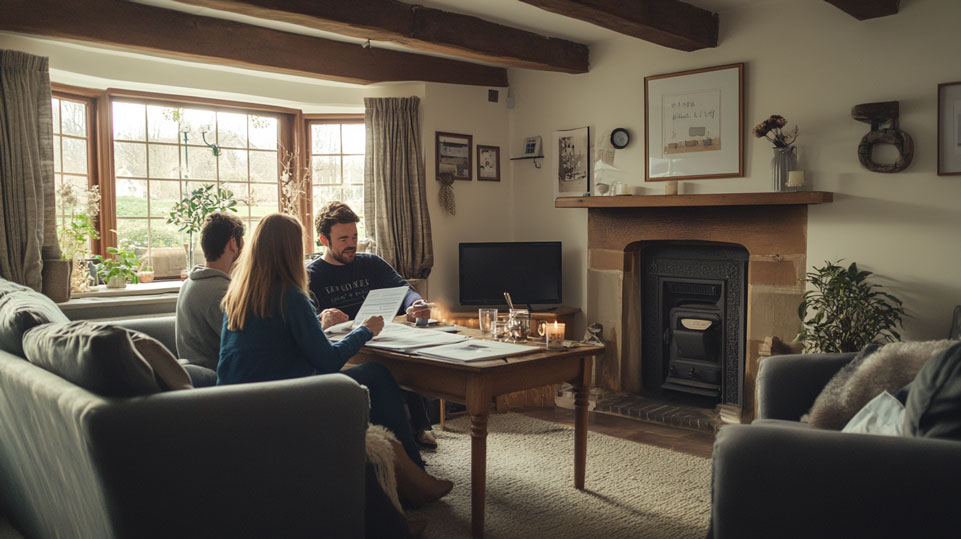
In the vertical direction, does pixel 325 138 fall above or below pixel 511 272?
above

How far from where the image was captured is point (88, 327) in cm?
200

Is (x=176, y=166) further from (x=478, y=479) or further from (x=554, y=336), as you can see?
(x=478, y=479)

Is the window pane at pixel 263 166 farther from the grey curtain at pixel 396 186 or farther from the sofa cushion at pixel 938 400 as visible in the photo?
the sofa cushion at pixel 938 400

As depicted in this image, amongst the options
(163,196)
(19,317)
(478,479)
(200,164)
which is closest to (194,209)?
(163,196)

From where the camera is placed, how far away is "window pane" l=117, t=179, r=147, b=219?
15.0ft

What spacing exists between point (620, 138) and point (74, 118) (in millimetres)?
3424

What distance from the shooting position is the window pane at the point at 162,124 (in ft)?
15.4

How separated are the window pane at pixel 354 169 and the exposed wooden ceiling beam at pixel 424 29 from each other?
125 cm

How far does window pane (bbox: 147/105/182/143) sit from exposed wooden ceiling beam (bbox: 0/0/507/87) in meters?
0.67

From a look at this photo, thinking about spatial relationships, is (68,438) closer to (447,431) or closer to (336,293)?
(336,293)

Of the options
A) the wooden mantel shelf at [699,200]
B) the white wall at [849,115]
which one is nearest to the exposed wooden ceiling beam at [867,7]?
the white wall at [849,115]

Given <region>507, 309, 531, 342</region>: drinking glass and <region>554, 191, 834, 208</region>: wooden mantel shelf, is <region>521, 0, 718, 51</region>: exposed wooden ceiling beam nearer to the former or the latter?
<region>554, 191, 834, 208</region>: wooden mantel shelf

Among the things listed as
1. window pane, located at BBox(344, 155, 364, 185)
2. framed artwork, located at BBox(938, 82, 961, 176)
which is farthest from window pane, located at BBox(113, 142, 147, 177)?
framed artwork, located at BBox(938, 82, 961, 176)

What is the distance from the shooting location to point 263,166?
5.11 meters
